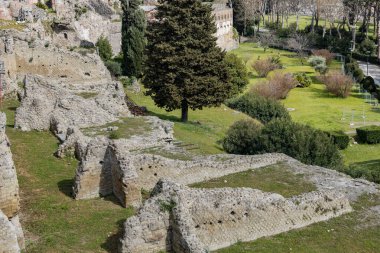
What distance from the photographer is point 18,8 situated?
39750 millimetres

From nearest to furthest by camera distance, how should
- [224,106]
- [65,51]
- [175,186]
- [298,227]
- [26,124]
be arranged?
[175,186] → [298,227] → [26,124] → [65,51] → [224,106]

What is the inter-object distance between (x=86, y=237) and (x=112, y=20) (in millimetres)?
44704

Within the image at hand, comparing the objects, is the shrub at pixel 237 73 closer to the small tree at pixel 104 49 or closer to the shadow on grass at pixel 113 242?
the small tree at pixel 104 49

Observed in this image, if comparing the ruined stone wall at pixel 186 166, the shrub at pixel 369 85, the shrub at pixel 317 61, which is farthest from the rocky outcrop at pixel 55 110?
the shrub at pixel 317 61

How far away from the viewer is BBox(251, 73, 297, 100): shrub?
1718 inches

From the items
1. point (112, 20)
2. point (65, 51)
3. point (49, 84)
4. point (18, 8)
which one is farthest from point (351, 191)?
point (112, 20)

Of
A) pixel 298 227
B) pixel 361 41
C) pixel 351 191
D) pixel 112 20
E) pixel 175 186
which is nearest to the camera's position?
pixel 175 186

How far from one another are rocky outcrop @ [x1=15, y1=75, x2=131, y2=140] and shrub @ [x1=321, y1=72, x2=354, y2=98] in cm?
2811

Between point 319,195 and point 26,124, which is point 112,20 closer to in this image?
point 26,124

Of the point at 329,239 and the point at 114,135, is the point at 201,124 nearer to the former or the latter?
the point at 114,135

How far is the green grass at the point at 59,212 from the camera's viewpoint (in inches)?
480

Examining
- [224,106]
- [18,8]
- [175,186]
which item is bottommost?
[224,106]

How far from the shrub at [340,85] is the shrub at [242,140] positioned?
75.5 ft

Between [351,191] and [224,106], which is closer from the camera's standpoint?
[351,191]
